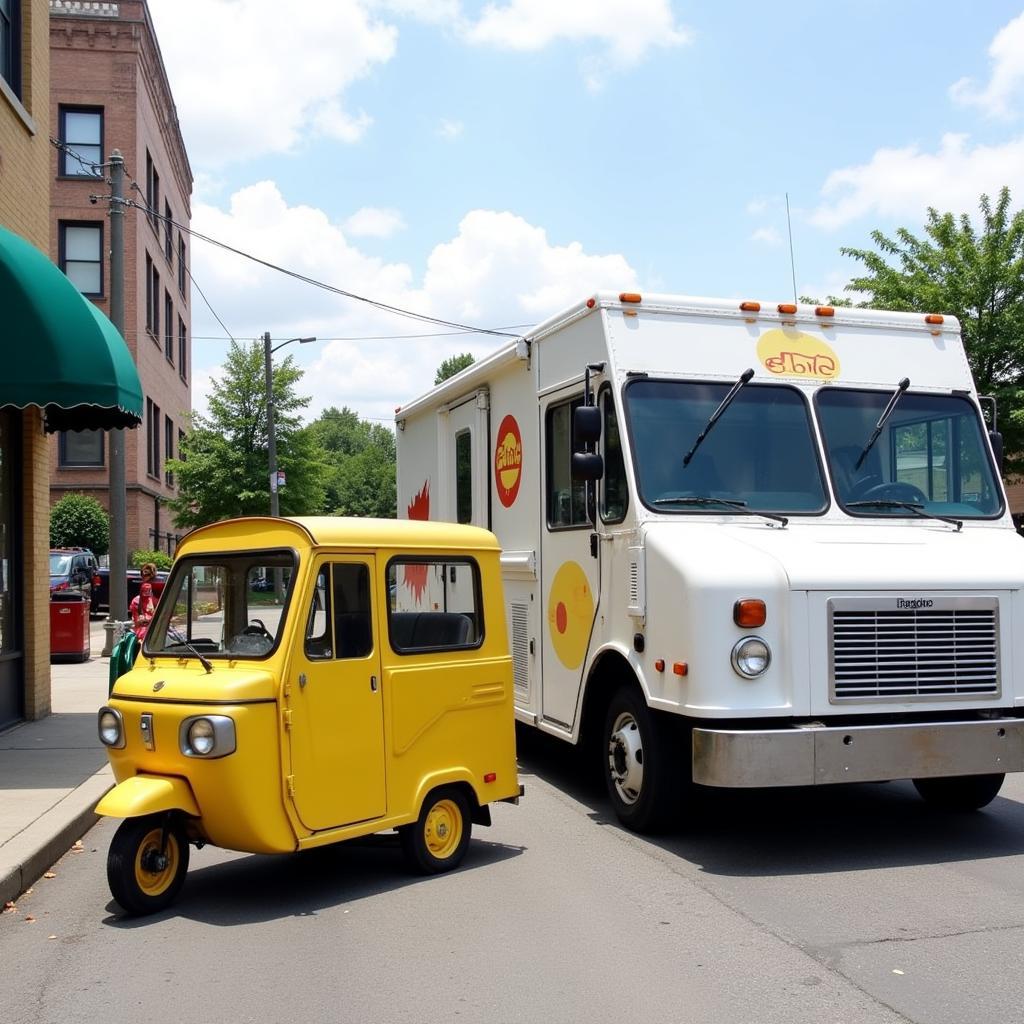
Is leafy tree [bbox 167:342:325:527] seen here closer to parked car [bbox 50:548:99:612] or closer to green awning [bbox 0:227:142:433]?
parked car [bbox 50:548:99:612]

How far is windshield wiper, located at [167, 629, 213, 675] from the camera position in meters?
5.99

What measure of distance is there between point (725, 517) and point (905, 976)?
302cm

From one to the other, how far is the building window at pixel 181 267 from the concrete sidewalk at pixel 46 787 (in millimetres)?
36627

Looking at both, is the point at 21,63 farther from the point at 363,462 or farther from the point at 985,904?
the point at 363,462

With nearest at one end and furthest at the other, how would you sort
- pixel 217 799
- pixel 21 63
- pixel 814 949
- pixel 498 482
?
1. pixel 814 949
2. pixel 217 799
3. pixel 498 482
4. pixel 21 63

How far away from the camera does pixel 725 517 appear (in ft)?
23.7

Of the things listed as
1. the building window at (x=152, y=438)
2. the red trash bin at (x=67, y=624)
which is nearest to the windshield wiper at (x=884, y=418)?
the red trash bin at (x=67, y=624)

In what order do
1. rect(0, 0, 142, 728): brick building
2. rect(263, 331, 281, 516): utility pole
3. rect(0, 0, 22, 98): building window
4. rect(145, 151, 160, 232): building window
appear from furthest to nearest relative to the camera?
rect(145, 151, 160, 232): building window, rect(263, 331, 281, 516): utility pole, rect(0, 0, 22, 98): building window, rect(0, 0, 142, 728): brick building

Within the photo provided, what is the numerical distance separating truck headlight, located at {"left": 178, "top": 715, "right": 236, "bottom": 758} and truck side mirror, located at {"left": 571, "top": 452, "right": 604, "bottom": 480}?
2712mm

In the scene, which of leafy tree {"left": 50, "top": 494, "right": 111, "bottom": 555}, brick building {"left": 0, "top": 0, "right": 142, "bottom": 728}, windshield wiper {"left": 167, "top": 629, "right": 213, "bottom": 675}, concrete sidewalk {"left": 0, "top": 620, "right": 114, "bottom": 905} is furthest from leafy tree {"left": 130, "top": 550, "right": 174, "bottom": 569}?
windshield wiper {"left": 167, "top": 629, "right": 213, "bottom": 675}

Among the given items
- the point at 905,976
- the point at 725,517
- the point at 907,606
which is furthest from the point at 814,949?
the point at 725,517

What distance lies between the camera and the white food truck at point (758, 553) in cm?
643

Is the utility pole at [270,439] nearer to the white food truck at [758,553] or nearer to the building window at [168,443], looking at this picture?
the building window at [168,443]

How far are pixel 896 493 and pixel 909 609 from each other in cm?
135
